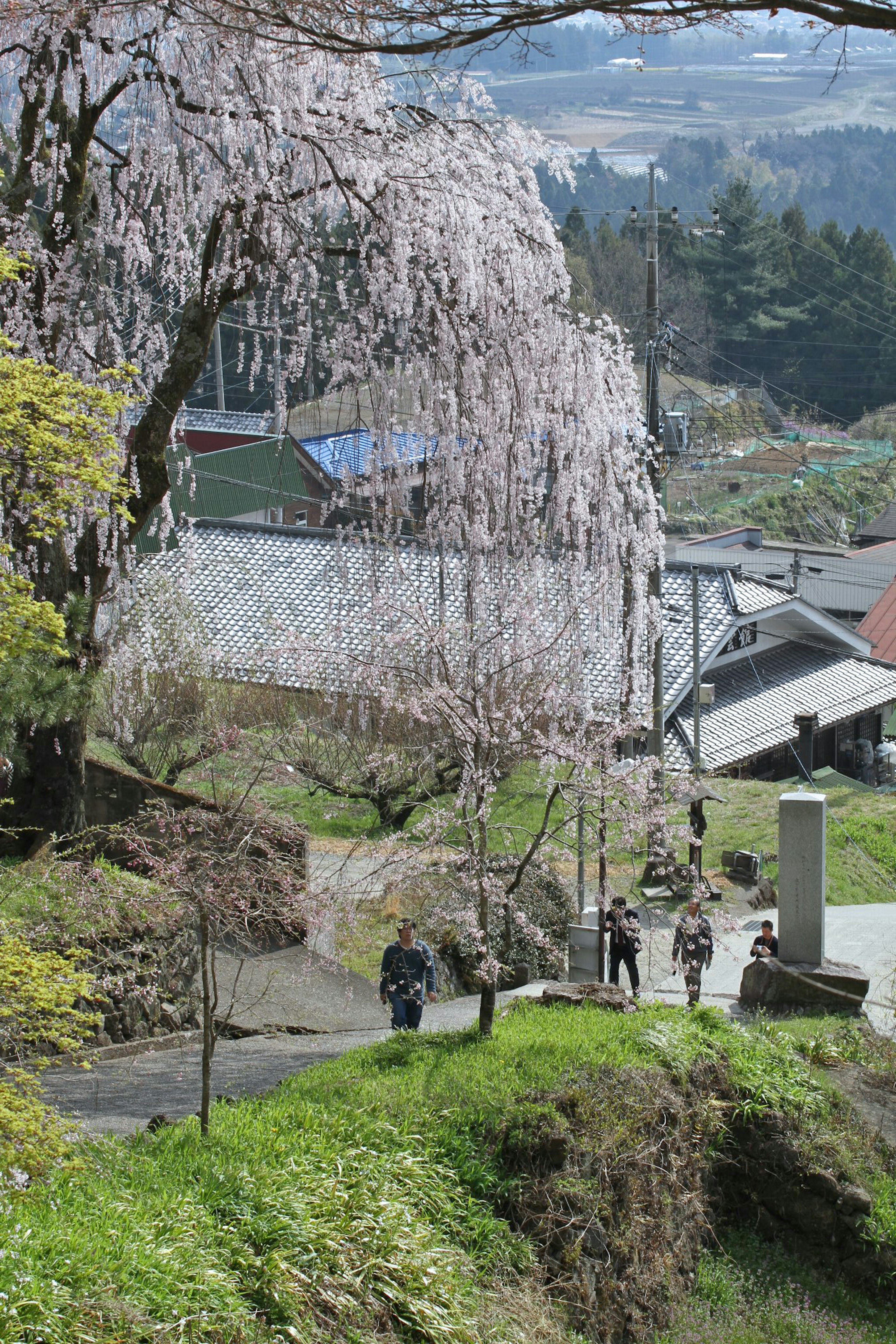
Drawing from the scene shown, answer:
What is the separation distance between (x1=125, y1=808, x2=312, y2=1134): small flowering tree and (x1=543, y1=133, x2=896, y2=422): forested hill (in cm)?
4684

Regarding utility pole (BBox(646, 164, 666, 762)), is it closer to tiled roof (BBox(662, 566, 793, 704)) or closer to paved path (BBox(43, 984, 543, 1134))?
tiled roof (BBox(662, 566, 793, 704))

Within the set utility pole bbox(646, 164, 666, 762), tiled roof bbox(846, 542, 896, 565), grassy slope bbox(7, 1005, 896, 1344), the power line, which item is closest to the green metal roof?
utility pole bbox(646, 164, 666, 762)

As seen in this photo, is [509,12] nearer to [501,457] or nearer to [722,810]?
[501,457]

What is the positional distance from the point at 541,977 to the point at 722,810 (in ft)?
27.5

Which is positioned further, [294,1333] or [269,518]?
[269,518]

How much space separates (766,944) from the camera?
12.2 meters

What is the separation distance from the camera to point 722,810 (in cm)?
2184

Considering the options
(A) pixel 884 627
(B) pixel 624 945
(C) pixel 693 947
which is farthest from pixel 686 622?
(C) pixel 693 947

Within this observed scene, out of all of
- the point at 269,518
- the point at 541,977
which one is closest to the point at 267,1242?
the point at 541,977

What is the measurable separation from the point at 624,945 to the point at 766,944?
149cm

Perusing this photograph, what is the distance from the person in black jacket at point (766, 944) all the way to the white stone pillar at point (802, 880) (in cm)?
9

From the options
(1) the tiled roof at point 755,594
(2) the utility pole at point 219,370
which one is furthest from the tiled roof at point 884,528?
(2) the utility pole at point 219,370

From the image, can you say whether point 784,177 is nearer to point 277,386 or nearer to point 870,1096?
point 277,386

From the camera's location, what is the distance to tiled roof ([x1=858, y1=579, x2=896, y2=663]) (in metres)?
32.8
